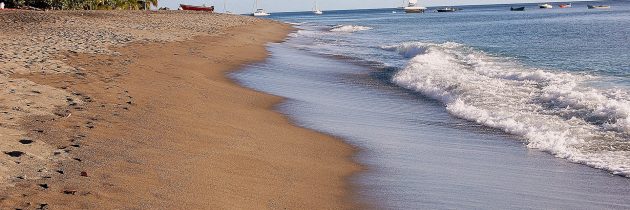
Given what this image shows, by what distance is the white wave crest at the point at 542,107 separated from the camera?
32.0ft

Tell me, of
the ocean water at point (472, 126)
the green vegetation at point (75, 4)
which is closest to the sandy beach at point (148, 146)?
the ocean water at point (472, 126)

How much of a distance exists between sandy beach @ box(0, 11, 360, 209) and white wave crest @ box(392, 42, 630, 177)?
3.20 m

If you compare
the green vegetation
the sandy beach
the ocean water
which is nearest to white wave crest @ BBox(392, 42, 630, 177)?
the ocean water

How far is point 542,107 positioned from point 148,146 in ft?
27.7

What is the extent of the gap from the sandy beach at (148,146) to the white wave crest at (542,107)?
3.20 meters

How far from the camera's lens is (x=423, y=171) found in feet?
27.9

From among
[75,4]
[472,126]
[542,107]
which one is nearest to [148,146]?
[472,126]

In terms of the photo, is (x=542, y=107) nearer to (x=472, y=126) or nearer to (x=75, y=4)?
(x=472, y=126)

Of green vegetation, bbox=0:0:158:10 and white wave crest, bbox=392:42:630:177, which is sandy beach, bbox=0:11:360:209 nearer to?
white wave crest, bbox=392:42:630:177

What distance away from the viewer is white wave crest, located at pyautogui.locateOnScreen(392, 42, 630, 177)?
9741 millimetres

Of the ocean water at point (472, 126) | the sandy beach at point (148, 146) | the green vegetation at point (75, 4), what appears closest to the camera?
the sandy beach at point (148, 146)

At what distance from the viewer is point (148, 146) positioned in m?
8.01

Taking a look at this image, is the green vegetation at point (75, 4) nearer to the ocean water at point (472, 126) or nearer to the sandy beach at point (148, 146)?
the ocean water at point (472, 126)

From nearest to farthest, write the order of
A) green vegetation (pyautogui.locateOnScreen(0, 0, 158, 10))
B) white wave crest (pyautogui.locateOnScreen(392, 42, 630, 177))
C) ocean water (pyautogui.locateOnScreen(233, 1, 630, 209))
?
ocean water (pyautogui.locateOnScreen(233, 1, 630, 209))
white wave crest (pyautogui.locateOnScreen(392, 42, 630, 177))
green vegetation (pyautogui.locateOnScreen(0, 0, 158, 10))
